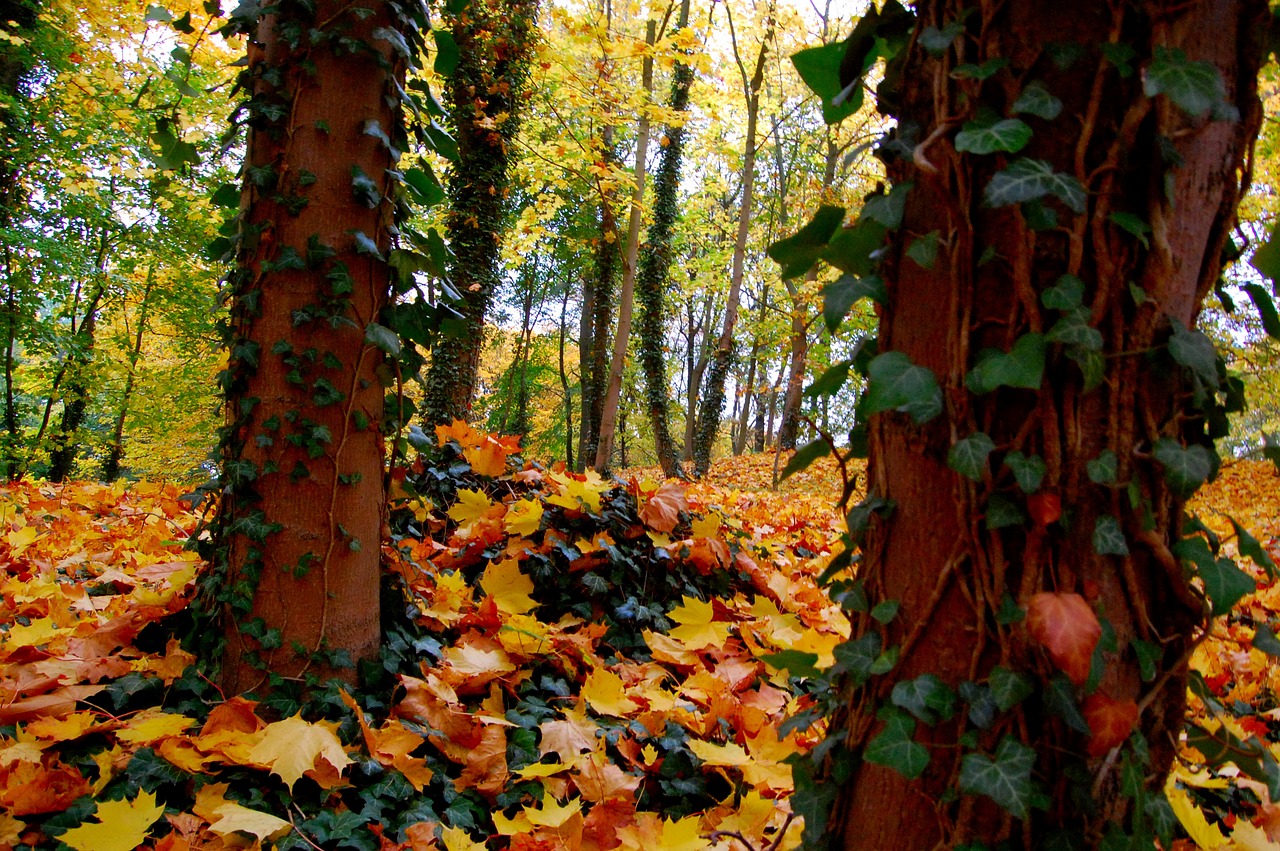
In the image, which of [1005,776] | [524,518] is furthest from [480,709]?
[1005,776]

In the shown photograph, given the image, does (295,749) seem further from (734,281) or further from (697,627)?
(734,281)

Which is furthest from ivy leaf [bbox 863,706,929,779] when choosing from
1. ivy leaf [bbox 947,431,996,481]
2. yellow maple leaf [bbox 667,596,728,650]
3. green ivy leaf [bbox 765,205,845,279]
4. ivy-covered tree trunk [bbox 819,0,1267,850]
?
yellow maple leaf [bbox 667,596,728,650]

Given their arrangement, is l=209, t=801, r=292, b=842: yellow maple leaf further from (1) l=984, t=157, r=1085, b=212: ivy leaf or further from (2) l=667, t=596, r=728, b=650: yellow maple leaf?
(1) l=984, t=157, r=1085, b=212: ivy leaf

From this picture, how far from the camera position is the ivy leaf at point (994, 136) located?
868mm

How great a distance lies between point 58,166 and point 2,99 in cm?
348

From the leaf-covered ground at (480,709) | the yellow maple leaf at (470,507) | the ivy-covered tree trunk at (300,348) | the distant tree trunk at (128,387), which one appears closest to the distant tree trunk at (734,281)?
the yellow maple leaf at (470,507)

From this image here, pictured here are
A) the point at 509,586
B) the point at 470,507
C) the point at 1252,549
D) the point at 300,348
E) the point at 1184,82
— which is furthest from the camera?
the point at 470,507

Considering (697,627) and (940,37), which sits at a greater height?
(940,37)

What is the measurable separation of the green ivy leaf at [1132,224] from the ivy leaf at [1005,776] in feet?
2.12

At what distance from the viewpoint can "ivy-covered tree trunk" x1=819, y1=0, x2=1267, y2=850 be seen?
88 cm

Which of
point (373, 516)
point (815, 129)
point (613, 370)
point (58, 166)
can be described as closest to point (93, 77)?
point (58, 166)

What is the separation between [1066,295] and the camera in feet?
2.88

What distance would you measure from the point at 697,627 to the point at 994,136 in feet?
6.66

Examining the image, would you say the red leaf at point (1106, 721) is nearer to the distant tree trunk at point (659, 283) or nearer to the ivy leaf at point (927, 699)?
the ivy leaf at point (927, 699)
